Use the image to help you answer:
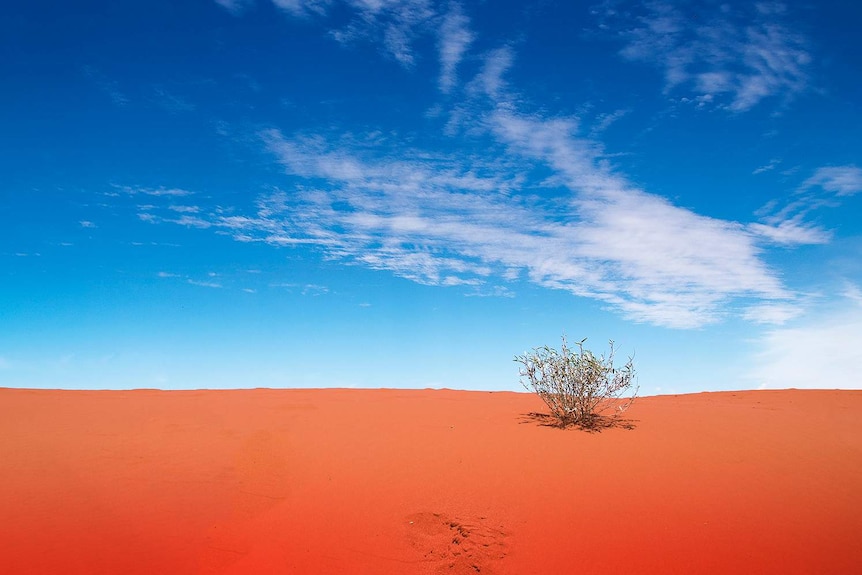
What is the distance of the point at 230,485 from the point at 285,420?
3.63 metres

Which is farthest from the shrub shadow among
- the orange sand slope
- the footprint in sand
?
the footprint in sand

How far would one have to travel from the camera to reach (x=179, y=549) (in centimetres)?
584

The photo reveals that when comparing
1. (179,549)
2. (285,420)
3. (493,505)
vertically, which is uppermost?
(285,420)

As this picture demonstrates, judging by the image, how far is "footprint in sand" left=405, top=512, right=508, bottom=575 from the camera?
215 inches

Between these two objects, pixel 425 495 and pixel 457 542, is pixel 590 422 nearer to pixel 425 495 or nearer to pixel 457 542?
pixel 425 495

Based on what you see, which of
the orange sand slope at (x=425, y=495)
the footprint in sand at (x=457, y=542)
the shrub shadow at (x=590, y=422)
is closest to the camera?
the footprint in sand at (x=457, y=542)

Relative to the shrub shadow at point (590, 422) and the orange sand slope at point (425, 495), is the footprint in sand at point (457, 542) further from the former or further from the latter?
the shrub shadow at point (590, 422)

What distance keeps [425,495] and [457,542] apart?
1221 millimetres

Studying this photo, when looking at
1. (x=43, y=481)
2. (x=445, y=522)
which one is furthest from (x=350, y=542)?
(x=43, y=481)

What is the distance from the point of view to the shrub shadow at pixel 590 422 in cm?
1041

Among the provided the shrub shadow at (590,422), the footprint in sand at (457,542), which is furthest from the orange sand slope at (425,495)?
the shrub shadow at (590,422)

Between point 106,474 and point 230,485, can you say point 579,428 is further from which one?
point 106,474

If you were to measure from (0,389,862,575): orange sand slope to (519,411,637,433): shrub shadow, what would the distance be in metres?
0.19

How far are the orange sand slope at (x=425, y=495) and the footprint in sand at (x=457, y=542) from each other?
0.07ft
